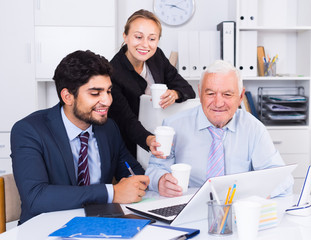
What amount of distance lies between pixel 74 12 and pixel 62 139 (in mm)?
1903

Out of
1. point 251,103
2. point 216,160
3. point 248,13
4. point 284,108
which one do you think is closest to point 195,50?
point 248,13

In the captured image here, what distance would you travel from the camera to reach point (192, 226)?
4.30 ft

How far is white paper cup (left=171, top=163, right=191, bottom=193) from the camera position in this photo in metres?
1.55

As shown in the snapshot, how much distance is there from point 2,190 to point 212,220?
91 cm

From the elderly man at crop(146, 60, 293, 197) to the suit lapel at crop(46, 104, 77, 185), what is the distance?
334 millimetres

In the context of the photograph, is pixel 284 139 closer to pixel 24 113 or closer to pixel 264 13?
pixel 264 13

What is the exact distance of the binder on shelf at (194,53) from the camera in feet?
11.8

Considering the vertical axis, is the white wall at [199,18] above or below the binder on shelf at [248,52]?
above

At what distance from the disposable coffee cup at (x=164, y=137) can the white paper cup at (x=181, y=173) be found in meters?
0.16

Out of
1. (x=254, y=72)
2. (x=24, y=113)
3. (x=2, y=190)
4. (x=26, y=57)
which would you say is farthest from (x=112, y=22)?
(x=2, y=190)

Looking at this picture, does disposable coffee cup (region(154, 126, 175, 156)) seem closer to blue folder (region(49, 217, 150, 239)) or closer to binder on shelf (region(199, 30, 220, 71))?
blue folder (region(49, 217, 150, 239))

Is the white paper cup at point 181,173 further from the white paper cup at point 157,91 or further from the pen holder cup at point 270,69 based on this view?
the pen holder cup at point 270,69

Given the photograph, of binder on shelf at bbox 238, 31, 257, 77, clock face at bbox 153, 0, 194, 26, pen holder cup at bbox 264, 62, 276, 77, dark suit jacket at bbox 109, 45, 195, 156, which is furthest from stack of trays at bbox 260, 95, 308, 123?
dark suit jacket at bbox 109, 45, 195, 156

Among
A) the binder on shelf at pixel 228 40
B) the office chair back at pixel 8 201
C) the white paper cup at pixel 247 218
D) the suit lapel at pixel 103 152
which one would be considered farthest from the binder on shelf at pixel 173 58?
the white paper cup at pixel 247 218
